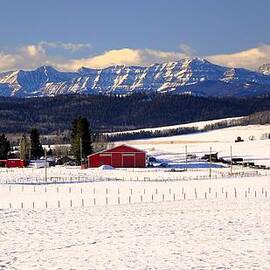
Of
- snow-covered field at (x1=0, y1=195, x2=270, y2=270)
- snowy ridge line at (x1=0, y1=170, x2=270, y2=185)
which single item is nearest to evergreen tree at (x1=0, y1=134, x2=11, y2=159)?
snowy ridge line at (x1=0, y1=170, x2=270, y2=185)

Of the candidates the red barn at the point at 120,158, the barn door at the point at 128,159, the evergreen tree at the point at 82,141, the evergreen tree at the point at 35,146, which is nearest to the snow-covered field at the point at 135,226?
the red barn at the point at 120,158

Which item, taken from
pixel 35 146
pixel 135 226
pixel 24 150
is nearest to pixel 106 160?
pixel 24 150

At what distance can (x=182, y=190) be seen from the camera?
67.9m

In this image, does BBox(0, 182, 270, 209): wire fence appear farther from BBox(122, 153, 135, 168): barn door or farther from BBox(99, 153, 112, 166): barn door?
BBox(122, 153, 135, 168): barn door

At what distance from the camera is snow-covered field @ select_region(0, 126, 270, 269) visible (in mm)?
27062

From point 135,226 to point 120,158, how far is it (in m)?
75.9

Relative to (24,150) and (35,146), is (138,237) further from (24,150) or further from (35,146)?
(35,146)

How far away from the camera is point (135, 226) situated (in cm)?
3794

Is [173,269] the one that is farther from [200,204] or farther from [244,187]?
[244,187]

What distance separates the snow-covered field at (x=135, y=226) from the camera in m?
27.1

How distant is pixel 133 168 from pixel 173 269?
8683 centimetres

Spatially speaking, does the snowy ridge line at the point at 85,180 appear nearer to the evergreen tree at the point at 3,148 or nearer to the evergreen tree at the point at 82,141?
the evergreen tree at the point at 82,141

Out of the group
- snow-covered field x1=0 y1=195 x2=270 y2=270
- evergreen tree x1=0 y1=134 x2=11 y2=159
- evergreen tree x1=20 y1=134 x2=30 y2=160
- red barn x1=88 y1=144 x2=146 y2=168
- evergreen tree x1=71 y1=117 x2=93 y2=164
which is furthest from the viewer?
evergreen tree x1=20 y1=134 x2=30 y2=160

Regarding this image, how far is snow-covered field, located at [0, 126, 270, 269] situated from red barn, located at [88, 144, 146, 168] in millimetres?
36964
